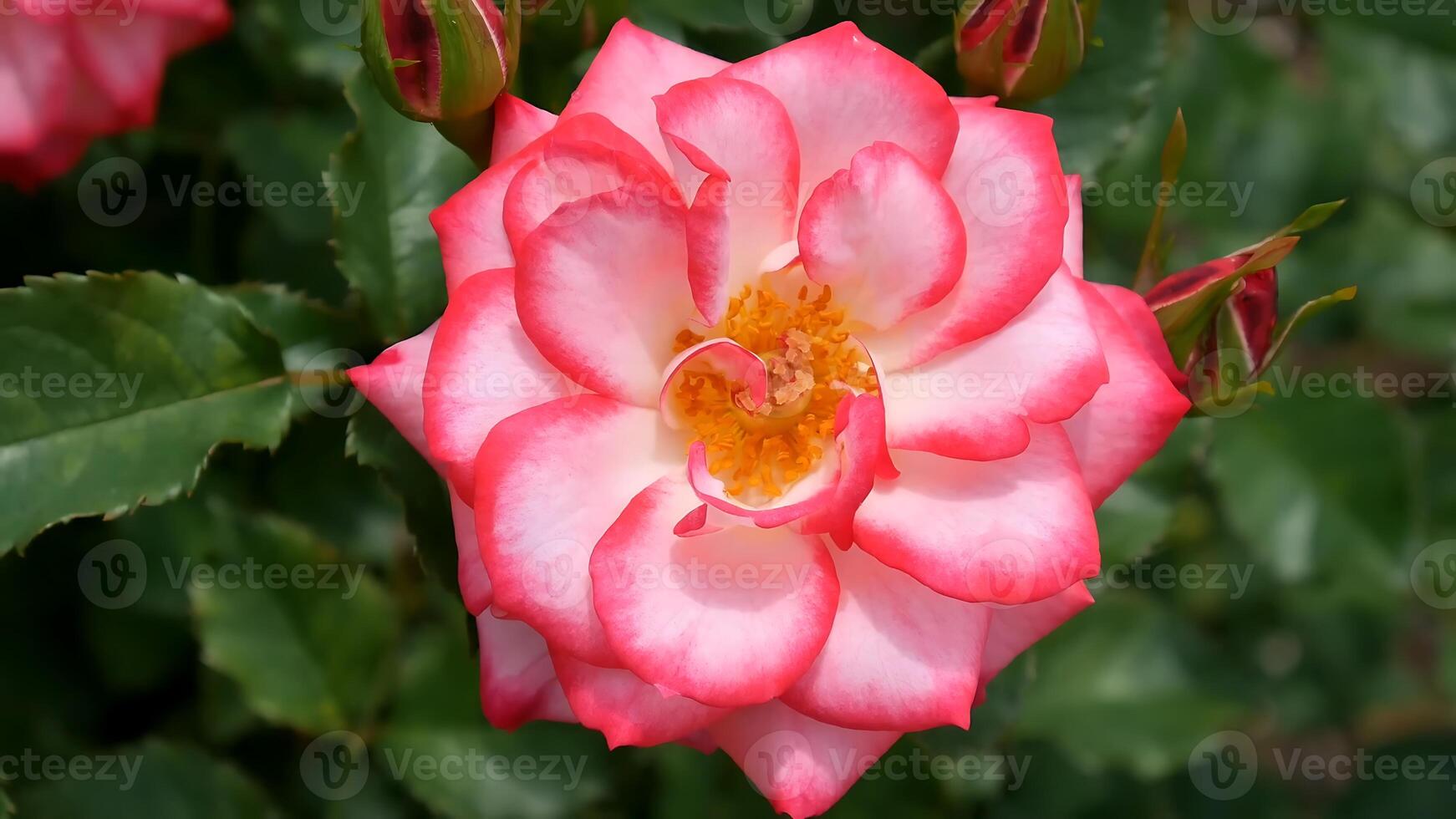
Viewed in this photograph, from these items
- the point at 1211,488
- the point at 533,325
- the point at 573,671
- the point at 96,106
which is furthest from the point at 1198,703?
the point at 96,106

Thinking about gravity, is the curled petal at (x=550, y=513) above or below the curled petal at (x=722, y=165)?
below

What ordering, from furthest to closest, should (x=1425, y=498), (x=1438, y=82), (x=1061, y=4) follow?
(x=1438, y=82), (x=1425, y=498), (x=1061, y=4)

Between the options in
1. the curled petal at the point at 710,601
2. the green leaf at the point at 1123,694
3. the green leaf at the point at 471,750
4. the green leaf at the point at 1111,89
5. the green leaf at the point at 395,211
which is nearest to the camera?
the curled petal at the point at 710,601

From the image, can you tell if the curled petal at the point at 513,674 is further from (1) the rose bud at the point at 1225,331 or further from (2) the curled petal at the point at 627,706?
(1) the rose bud at the point at 1225,331

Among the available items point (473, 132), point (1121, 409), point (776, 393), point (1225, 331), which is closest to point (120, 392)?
point (473, 132)

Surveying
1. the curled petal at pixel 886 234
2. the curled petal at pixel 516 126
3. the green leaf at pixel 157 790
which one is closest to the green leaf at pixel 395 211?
the curled petal at pixel 516 126

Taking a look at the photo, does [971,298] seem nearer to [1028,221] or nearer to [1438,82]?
[1028,221]

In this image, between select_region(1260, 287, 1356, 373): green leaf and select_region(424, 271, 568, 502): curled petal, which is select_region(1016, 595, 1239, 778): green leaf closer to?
select_region(1260, 287, 1356, 373): green leaf
